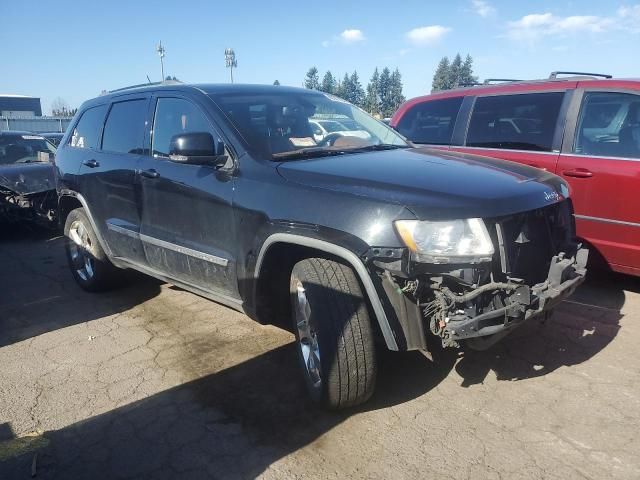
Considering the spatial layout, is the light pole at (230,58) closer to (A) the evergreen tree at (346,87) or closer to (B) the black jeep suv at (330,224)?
(B) the black jeep suv at (330,224)

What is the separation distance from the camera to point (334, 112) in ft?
13.5

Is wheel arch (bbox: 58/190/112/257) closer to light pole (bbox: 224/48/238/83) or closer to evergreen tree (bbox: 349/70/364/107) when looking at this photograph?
light pole (bbox: 224/48/238/83)

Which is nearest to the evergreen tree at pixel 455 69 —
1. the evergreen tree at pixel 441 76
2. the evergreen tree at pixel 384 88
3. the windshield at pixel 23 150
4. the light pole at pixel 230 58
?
the evergreen tree at pixel 441 76

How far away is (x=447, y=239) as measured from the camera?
94.7 inches

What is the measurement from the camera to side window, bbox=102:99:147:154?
4.06m

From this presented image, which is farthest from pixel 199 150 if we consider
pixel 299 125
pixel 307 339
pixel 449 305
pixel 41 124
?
pixel 41 124

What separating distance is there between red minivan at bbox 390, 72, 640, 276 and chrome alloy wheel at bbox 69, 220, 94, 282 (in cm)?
383

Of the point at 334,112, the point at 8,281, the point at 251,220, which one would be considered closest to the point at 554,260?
the point at 251,220

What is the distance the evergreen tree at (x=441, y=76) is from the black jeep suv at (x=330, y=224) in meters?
101

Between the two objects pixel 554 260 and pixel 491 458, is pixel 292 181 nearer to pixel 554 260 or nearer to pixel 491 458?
pixel 554 260

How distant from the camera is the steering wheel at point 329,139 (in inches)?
138

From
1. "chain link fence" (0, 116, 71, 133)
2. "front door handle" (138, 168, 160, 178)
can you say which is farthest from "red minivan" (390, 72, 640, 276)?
"chain link fence" (0, 116, 71, 133)

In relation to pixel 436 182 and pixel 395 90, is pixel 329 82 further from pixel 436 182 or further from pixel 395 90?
pixel 436 182

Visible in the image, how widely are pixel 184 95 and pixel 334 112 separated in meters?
1.18
